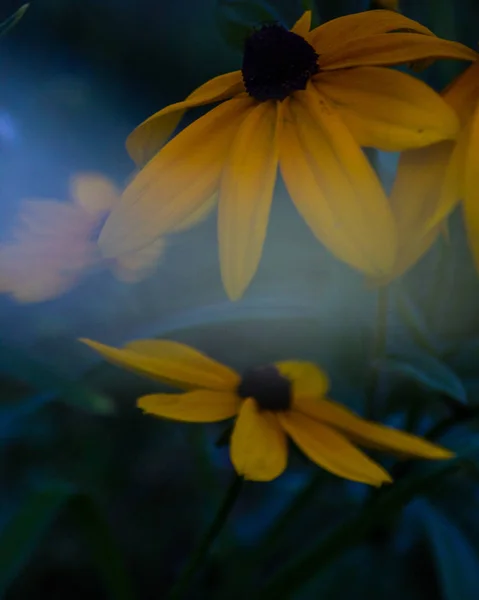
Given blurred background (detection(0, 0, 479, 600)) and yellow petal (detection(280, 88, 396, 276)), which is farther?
blurred background (detection(0, 0, 479, 600))

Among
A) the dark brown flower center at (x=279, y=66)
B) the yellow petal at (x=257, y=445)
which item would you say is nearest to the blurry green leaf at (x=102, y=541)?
the yellow petal at (x=257, y=445)

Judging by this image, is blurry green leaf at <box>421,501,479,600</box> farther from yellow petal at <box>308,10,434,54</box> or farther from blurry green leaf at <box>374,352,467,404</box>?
yellow petal at <box>308,10,434,54</box>

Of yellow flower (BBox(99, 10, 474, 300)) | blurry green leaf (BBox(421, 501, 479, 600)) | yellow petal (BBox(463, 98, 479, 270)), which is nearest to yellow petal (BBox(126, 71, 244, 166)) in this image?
yellow flower (BBox(99, 10, 474, 300))

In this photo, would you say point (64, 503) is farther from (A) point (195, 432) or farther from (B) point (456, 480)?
(B) point (456, 480)

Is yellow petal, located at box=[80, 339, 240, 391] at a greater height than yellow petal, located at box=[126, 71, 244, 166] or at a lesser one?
lesser

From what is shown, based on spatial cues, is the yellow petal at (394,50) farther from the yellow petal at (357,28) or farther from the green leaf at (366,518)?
the green leaf at (366,518)

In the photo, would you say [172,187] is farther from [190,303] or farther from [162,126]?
[190,303]

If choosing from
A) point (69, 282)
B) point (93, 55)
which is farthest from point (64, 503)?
point (93, 55)

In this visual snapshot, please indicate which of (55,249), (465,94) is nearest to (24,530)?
(55,249)
